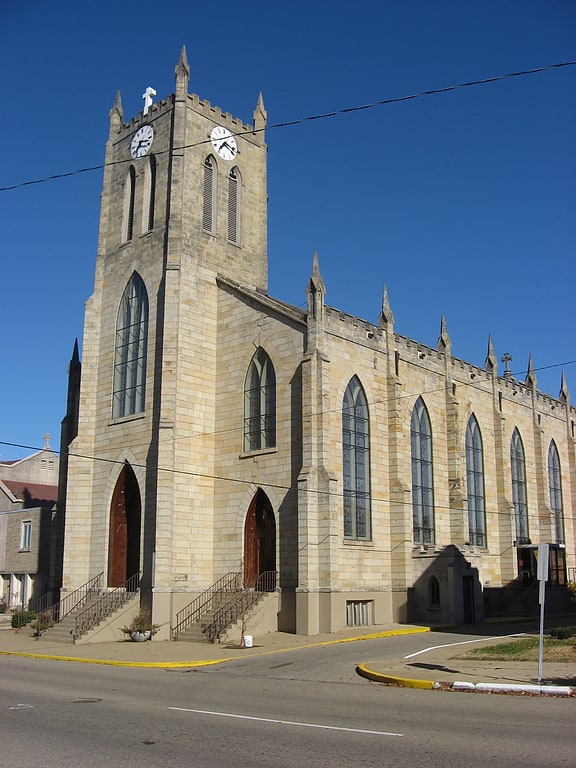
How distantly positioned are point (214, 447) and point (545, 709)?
21194 mm

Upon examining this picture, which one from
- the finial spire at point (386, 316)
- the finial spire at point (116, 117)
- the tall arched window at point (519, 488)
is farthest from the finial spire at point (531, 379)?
the finial spire at point (116, 117)

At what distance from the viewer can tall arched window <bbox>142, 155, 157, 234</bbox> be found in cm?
3538

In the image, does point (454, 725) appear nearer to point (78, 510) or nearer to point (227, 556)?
point (227, 556)

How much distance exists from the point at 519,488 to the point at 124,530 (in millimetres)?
22083

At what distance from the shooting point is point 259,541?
30688 mm

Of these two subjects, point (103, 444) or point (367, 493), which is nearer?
point (367, 493)

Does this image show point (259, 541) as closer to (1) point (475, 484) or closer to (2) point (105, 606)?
(2) point (105, 606)

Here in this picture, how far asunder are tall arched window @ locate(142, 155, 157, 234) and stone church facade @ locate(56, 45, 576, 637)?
6cm

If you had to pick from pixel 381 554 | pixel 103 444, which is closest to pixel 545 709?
pixel 381 554

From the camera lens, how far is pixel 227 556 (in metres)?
31.0

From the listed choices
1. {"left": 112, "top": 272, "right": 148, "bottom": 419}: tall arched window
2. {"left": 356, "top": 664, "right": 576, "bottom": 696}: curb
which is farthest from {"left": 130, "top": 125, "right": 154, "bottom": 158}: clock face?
{"left": 356, "top": 664, "right": 576, "bottom": 696}: curb

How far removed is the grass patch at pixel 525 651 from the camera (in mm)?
19156

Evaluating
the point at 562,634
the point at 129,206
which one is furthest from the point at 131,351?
the point at 562,634

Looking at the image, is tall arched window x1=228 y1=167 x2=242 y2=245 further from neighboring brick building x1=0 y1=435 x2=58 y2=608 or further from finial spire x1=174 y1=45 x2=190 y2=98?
neighboring brick building x1=0 y1=435 x2=58 y2=608
